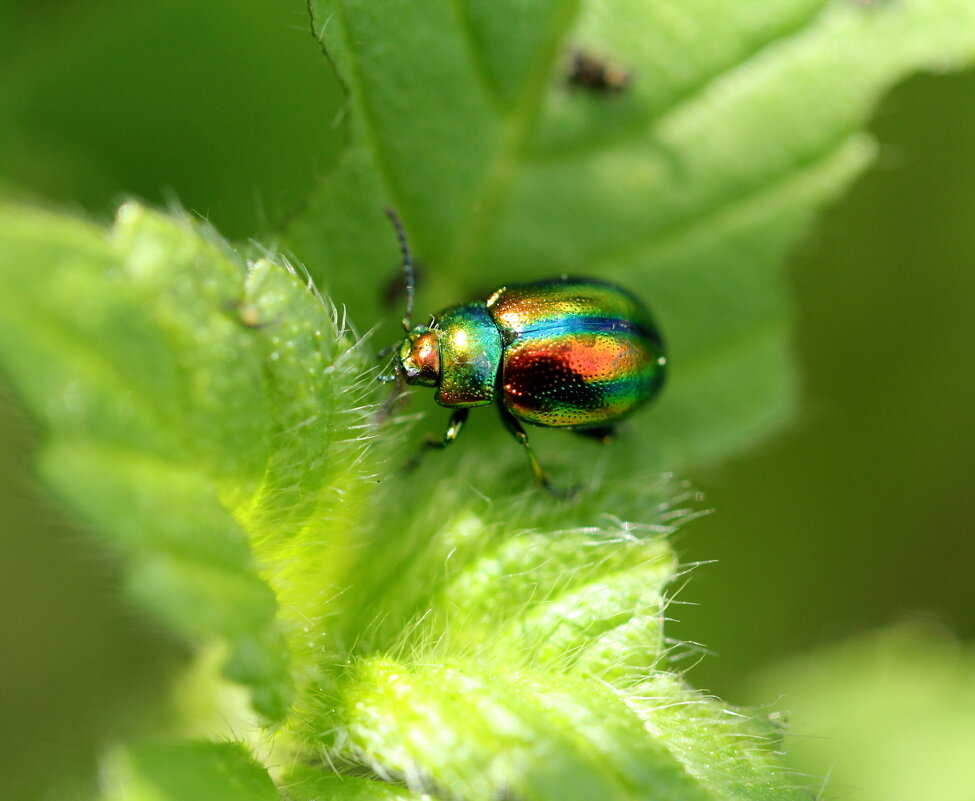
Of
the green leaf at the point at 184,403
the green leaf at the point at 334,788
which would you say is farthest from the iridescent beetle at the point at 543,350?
the green leaf at the point at 334,788

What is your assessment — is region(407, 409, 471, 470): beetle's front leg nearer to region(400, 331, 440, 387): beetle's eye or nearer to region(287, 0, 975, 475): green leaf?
region(400, 331, 440, 387): beetle's eye

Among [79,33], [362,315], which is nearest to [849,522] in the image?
[362,315]

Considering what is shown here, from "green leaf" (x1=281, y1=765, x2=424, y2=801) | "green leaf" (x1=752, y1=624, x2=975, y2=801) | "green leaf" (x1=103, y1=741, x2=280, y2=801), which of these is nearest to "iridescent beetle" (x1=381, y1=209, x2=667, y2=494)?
"green leaf" (x1=281, y1=765, x2=424, y2=801)

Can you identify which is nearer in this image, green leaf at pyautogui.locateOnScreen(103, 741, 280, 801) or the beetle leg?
green leaf at pyautogui.locateOnScreen(103, 741, 280, 801)

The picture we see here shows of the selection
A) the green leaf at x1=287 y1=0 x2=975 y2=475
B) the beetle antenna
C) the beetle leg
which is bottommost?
the beetle leg

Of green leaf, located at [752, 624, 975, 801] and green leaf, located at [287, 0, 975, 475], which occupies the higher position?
green leaf, located at [287, 0, 975, 475]

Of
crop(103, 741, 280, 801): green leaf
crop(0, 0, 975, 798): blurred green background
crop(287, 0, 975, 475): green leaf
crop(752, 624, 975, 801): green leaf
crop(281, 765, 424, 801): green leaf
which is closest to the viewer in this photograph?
crop(103, 741, 280, 801): green leaf

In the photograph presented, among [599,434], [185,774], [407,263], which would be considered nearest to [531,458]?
[599,434]

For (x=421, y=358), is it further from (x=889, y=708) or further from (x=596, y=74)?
(x=889, y=708)

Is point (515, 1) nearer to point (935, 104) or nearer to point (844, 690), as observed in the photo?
point (935, 104)

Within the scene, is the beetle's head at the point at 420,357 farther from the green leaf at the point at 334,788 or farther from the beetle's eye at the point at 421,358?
the green leaf at the point at 334,788
